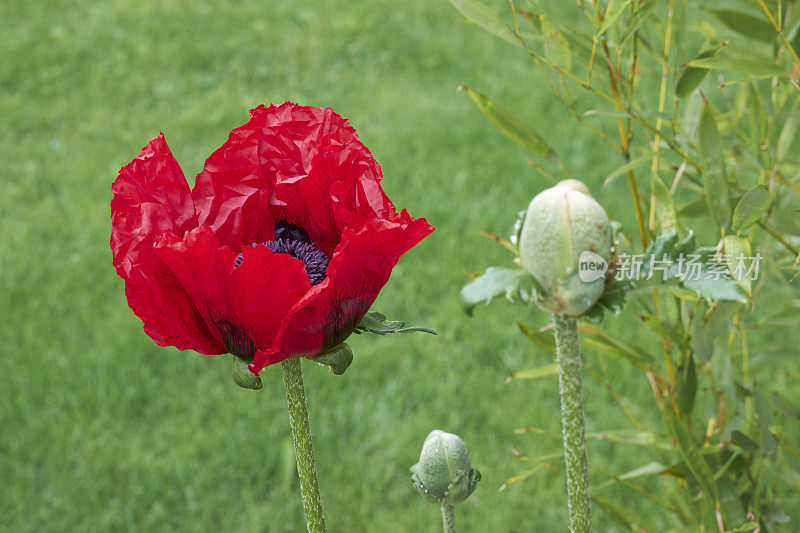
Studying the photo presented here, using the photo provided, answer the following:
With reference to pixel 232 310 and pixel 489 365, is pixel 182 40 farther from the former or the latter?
pixel 232 310

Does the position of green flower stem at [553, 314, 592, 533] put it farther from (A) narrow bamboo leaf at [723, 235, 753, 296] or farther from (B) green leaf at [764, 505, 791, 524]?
(B) green leaf at [764, 505, 791, 524]

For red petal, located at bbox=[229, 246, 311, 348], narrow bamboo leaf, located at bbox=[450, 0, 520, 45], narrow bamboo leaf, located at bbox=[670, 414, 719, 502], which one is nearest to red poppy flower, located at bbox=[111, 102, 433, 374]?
red petal, located at bbox=[229, 246, 311, 348]

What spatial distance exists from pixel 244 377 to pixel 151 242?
0.10m

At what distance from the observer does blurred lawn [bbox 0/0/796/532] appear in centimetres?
207

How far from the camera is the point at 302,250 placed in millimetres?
672

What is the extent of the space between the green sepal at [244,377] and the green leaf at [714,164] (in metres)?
0.54

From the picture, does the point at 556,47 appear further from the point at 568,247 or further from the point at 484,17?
the point at 568,247

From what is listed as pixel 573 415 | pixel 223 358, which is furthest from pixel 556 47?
pixel 223 358

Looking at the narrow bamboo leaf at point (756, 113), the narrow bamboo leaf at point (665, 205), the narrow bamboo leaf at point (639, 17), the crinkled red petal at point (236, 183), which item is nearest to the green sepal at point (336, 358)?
the crinkled red petal at point (236, 183)

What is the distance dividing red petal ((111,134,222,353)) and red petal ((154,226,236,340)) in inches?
0.4

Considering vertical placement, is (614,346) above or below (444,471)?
below

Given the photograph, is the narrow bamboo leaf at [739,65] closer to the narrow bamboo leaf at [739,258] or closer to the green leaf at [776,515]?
the narrow bamboo leaf at [739,258]

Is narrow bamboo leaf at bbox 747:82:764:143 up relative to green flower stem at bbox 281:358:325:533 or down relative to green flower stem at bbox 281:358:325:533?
down

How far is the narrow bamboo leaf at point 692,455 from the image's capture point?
1005 mm
